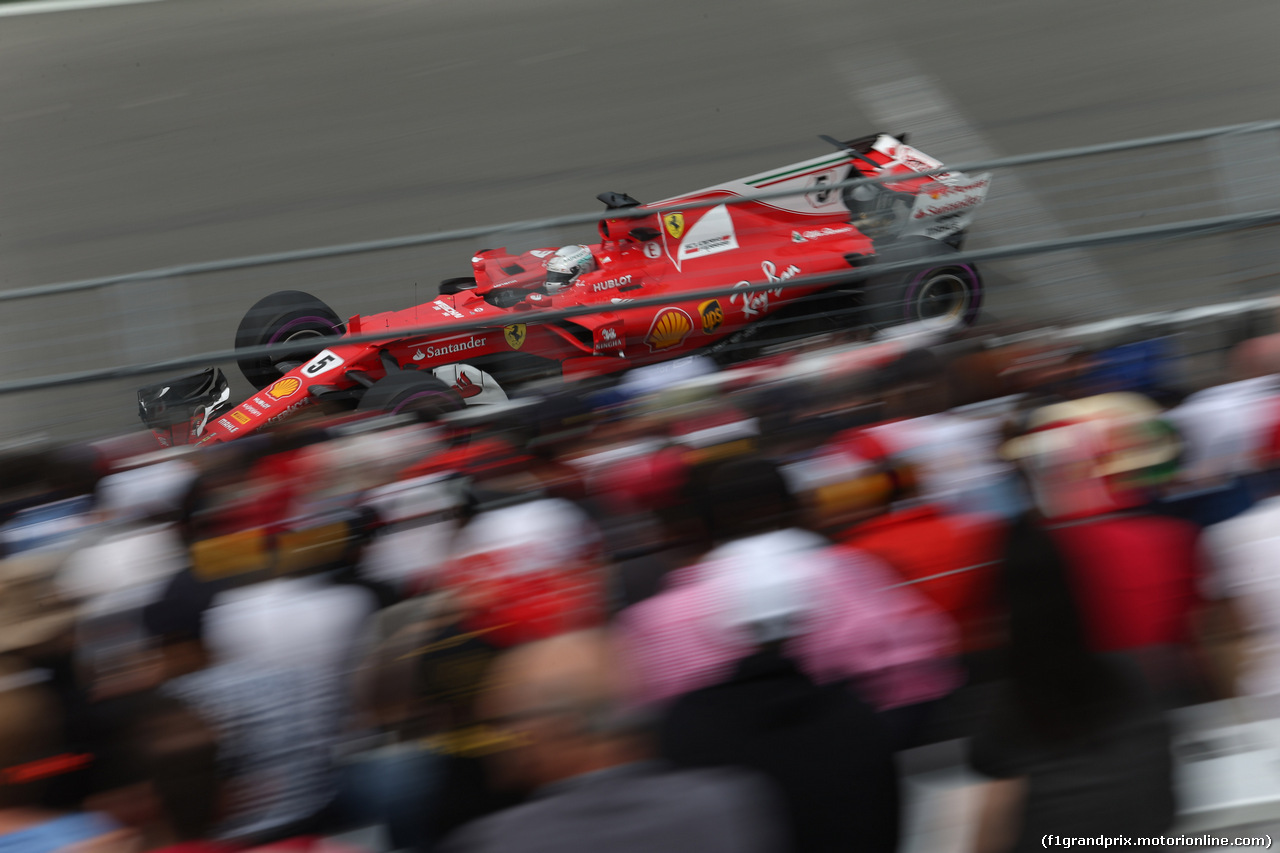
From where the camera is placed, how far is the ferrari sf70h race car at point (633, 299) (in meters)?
6.11

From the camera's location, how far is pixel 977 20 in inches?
406

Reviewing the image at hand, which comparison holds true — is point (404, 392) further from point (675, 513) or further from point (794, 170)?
point (675, 513)

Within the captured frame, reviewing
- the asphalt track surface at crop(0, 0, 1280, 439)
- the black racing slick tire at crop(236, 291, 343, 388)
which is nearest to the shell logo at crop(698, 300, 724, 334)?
the asphalt track surface at crop(0, 0, 1280, 439)

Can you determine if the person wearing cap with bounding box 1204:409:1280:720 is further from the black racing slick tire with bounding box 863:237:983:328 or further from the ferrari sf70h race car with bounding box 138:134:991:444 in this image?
the black racing slick tire with bounding box 863:237:983:328

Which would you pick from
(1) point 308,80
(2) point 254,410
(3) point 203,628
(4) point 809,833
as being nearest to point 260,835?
(3) point 203,628

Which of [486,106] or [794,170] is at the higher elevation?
[486,106]

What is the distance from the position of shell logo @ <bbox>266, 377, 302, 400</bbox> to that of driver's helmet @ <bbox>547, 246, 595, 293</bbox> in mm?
1446

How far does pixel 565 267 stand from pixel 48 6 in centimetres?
730

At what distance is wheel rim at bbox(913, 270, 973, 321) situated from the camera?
6.60m

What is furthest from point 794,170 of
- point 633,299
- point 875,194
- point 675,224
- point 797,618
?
point 797,618

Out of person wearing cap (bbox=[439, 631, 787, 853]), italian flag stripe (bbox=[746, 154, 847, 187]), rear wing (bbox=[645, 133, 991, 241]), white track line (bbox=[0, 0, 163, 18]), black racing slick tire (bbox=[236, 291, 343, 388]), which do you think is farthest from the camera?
white track line (bbox=[0, 0, 163, 18])

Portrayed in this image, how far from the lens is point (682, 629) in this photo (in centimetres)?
223

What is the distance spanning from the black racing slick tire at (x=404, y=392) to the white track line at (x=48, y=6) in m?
7.32

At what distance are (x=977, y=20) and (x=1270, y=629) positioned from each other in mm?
9157
